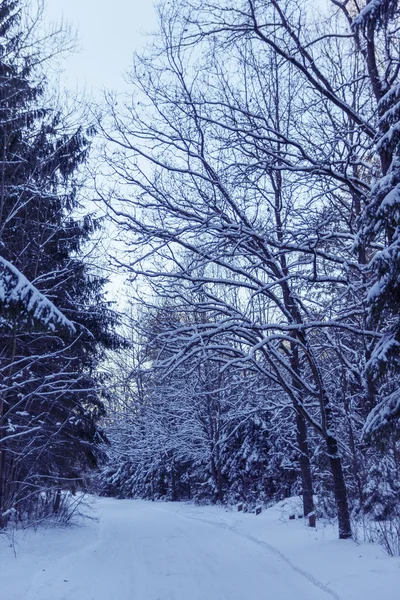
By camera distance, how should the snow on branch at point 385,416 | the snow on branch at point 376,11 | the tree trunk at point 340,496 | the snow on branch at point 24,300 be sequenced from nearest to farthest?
the snow on branch at point 24,300 < the snow on branch at point 385,416 < the snow on branch at point 376,11 < the tree trunk at point 340,496

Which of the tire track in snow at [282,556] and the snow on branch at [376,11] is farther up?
the snow on branch at [376,11]

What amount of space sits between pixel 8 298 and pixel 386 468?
9.48m

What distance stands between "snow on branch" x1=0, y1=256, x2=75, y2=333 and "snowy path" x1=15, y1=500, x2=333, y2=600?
3.81 m

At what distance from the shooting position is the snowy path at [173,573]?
282 inches

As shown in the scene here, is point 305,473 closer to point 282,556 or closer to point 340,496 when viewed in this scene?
point 340,496

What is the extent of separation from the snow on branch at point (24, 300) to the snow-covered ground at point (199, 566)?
376 cm

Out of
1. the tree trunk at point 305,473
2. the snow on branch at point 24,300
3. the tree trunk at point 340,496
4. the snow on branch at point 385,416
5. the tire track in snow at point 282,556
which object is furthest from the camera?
the tree trunk at point 305,473

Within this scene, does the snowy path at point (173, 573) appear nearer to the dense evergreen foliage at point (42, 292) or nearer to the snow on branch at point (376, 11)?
the dense evergreen foliage at point (42, 292)

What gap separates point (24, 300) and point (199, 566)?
6.13 meters

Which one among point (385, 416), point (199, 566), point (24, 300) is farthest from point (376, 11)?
point (199, 566)

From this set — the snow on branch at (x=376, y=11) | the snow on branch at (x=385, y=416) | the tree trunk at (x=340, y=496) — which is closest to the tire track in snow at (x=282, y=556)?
the tree trunk at (x=340, y=496)

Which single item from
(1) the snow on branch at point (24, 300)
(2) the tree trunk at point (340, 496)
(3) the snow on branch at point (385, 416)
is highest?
(1) the snow on branch at point (24, 300)

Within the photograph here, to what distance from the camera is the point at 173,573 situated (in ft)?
28.3

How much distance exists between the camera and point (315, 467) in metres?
19.5
